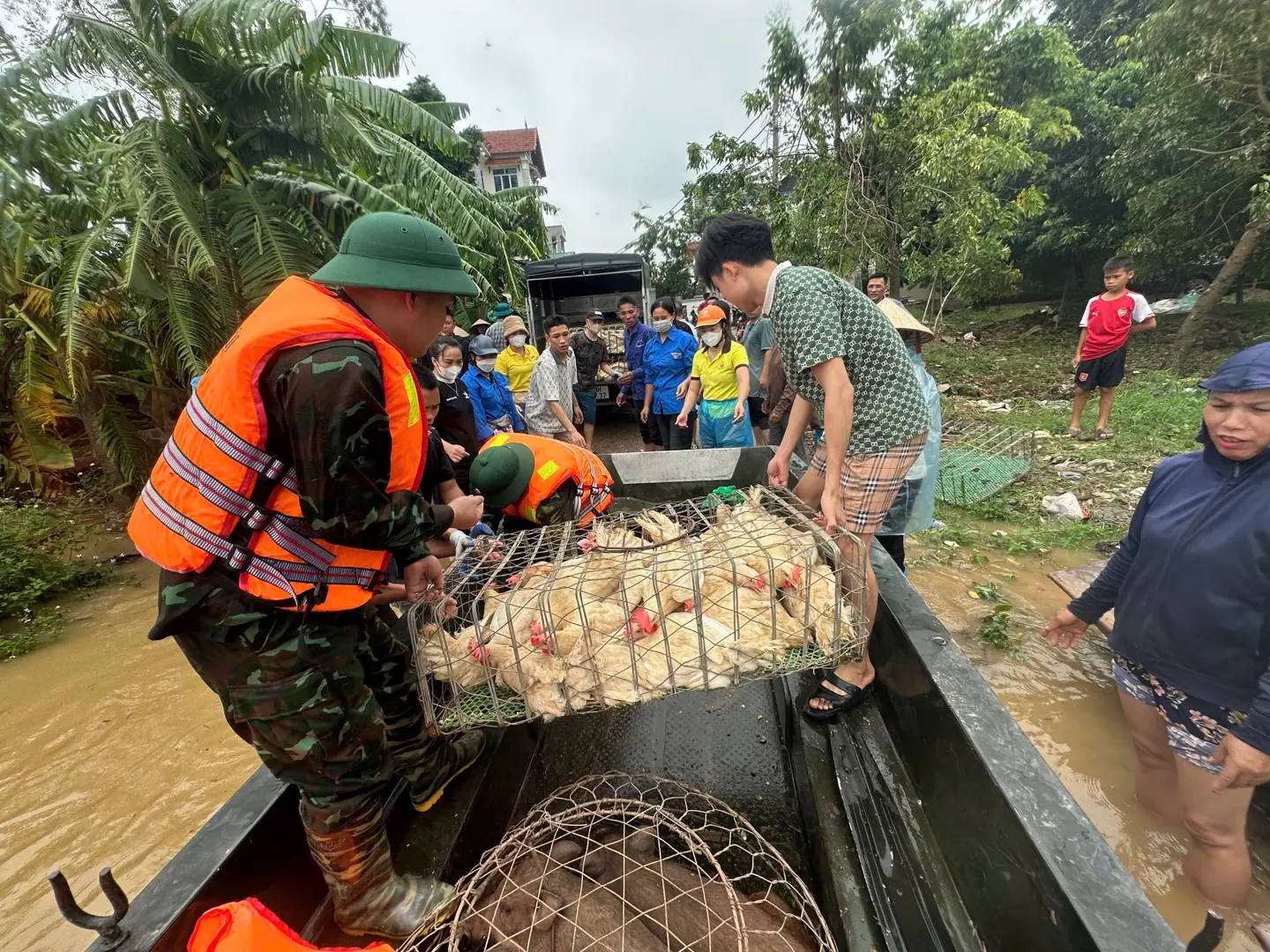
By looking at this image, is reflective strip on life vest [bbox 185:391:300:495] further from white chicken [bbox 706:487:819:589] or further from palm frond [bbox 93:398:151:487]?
palm frond [bbox 93:398:151:487]

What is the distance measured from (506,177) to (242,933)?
1393 inches

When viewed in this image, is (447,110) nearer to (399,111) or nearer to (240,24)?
(399,111)

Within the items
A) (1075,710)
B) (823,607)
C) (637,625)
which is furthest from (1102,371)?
(637,625)

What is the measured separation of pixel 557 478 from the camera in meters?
2.89

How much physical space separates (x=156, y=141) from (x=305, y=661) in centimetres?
523

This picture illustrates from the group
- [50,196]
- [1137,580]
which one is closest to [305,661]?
[1137,580]

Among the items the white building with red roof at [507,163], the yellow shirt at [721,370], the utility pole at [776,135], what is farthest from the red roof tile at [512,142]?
the yellow shirt at [721,370]

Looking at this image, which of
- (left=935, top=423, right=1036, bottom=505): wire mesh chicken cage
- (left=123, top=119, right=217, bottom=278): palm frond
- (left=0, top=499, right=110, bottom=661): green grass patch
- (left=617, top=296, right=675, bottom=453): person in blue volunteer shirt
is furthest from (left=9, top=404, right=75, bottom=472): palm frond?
(left=935, top=423, right=1036, bottom=505): wire mesh chicken cage

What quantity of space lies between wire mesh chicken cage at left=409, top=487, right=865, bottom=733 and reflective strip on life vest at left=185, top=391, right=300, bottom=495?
0.64 meters

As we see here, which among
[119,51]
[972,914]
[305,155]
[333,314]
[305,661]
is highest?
[119,51]

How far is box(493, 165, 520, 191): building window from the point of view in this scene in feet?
102

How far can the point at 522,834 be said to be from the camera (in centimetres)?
162

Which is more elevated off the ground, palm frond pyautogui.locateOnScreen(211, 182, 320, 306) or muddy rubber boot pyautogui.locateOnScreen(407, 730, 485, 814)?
palm frond pyautogui.locateOnScreen(211, 182, 320, 306)

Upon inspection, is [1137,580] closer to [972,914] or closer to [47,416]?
[972,914]
